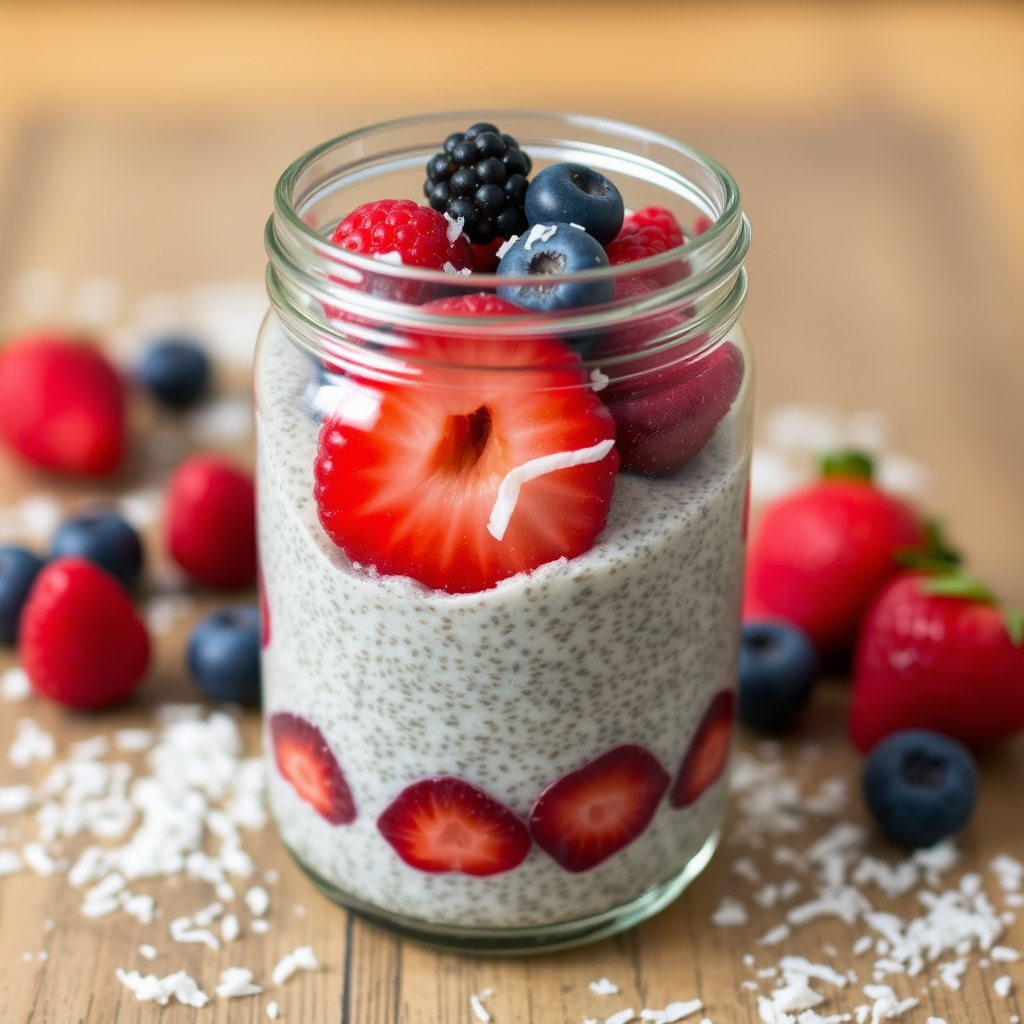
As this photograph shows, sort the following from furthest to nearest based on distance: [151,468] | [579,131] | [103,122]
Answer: [103,122] → [151,468] → [579,131]

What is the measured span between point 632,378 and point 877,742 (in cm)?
49

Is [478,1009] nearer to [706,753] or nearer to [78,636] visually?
[706,753]

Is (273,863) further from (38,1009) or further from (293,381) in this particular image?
(293,381)

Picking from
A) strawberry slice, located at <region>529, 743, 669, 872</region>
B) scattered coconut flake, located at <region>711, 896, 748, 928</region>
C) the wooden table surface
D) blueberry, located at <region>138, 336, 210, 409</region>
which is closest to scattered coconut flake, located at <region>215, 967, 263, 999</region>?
the wooden table surface

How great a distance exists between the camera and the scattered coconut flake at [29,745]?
1.22 metres

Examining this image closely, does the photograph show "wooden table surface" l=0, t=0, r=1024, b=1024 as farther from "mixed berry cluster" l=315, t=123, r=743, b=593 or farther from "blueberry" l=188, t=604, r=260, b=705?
"mixed berry cluster" l=315, t=123, r=743, b=593

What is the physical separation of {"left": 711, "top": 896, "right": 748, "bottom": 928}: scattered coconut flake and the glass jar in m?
0.03

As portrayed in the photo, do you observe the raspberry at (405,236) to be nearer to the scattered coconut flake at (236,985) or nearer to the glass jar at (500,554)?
the glass jar at (500,554)

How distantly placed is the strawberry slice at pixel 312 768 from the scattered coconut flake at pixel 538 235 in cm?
35

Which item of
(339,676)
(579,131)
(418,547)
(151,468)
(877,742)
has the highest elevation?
(579,131)

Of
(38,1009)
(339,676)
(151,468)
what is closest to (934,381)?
(151,468)

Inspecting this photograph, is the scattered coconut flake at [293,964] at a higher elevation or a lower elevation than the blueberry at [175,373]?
higher

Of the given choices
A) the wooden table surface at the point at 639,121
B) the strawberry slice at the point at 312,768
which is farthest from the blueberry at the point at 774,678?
the strawberry slice at the point at 312,768

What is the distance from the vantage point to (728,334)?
989 millimetres
